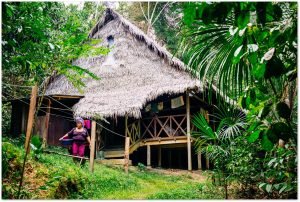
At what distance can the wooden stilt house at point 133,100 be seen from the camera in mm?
10352

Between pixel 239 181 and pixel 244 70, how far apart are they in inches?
104

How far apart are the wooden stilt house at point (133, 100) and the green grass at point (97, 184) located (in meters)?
1.62

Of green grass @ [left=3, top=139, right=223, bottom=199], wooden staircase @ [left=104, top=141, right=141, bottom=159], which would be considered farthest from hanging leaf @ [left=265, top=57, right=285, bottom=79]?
wooden staircase @ [left=104, top=141, right=141, bottom=159]

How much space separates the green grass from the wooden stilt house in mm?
1622

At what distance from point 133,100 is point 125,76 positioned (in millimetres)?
1650

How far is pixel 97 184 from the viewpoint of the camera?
254 inches

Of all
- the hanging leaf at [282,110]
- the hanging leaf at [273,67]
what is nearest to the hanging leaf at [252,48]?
the hanging leaf at [273,67]

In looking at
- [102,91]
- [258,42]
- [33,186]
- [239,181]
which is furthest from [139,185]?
[258,42]

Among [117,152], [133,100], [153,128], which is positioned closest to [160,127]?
[153,128]

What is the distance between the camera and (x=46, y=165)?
487cm

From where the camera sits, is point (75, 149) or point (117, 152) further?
point (117, 152)

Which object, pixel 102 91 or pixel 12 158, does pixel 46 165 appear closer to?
pixel 12 158

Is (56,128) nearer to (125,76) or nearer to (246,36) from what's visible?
(125,76)

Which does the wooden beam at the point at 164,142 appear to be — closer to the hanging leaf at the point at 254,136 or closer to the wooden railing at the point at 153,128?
the wooden railing at the point at 153,128
